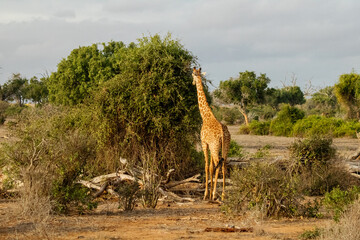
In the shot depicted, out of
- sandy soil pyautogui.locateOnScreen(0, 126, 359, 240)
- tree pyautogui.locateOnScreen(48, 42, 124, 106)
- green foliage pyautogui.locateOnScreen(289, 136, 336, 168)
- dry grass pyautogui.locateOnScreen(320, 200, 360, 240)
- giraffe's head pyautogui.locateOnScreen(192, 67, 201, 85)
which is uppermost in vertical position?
tree pyautogui.locateOnScreen(48, 42, 124, 106)

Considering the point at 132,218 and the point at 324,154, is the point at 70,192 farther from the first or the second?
the point at 324,154

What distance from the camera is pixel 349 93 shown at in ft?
121

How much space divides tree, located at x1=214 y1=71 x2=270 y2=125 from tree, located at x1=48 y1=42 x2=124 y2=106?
25.3 metres

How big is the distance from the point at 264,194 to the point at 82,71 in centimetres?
1385

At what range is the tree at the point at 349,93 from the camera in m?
36.5

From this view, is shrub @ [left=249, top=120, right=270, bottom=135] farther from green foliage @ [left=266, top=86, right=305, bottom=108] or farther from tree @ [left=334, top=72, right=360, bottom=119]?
green foliage @ [left=266, top=86, right=305, bottom=108]

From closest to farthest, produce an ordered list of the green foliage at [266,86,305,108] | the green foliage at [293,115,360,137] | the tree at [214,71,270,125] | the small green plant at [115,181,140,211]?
the small green plant at [115,181,140,211], the green foliage at [293,115,360,137], the tree at [214,71,270,125], the green foliage at [266,86,305,108]

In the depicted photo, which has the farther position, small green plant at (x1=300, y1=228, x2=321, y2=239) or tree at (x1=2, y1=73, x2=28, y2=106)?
tree at (x1=2, y1=73, x2=28, y2=106)

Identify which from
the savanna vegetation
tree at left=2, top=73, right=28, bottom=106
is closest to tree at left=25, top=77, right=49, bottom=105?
tree at left=2, top=73, right=28, bottom=106

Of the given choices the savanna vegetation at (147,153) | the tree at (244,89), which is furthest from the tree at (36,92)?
the savanna vegetation at (147,153)

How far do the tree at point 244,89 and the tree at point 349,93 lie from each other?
11.0m

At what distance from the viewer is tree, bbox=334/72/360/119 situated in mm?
36500

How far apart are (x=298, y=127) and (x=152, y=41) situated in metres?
20.9

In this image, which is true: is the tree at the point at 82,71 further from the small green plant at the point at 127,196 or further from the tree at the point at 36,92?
the tree at the point at 36,92
